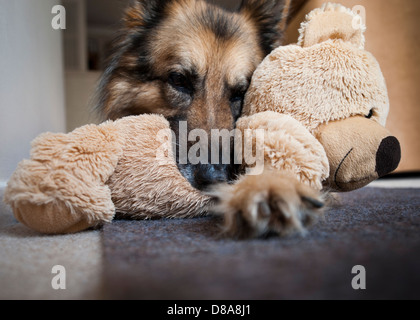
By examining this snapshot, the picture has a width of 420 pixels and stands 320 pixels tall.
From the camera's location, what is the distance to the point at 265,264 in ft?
1.57

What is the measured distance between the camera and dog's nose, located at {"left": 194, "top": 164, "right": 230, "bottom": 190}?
96cm

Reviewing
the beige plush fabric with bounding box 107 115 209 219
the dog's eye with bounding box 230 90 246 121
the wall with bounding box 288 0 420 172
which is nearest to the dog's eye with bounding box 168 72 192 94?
the dog's eye with bounding box 230 90 246 121

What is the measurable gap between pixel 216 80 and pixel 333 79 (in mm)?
529

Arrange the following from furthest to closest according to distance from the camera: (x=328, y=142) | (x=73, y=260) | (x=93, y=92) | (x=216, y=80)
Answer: (x=93, y=92) → (x=216, y=80) → (x=328, y=142) → (x=73, y=260)

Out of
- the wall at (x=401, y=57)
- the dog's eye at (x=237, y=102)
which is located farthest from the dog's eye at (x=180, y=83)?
the wall at (x=401, y=57)

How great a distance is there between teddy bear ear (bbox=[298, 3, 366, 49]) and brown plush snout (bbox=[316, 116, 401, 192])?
0.30m

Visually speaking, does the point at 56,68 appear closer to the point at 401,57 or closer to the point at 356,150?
the point at 356,150

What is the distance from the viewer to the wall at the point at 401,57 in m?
2.62

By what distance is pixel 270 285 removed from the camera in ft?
1.35

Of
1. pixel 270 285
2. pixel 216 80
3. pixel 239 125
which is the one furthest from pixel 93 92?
pixel 270 285

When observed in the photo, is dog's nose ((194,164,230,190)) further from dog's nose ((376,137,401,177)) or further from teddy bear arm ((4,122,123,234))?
dog's nose ((376,137,401,177))

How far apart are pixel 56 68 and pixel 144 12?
1.00 metres

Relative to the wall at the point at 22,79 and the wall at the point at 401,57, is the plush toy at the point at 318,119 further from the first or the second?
the wall at the point at 401,57
